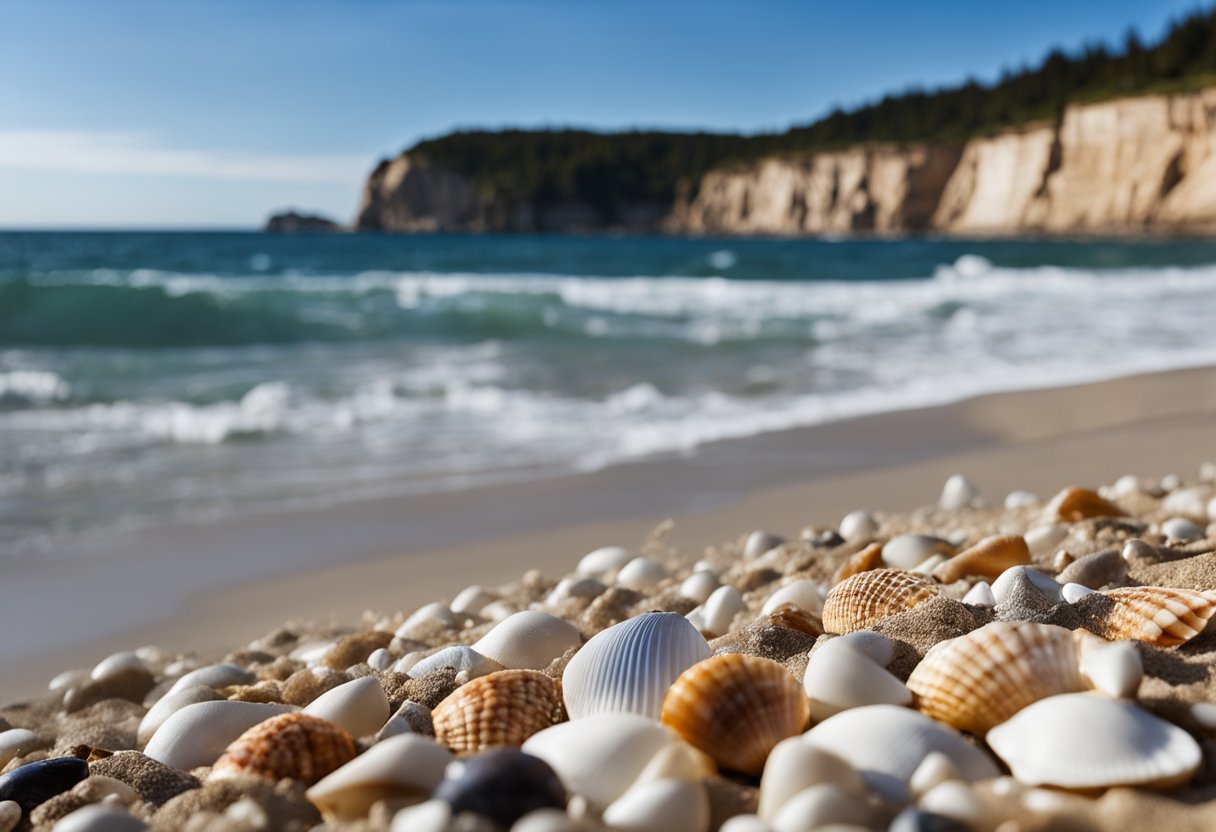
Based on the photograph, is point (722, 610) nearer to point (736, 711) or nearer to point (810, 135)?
point (736, 711)

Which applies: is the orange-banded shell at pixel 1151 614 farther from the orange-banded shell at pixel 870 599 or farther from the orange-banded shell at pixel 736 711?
the orange-banded shell at pixel 736 711

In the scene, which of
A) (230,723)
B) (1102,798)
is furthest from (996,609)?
(230,723)

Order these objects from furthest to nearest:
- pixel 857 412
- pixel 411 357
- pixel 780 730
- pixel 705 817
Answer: pixel 411 357 → pixel 857 412 → pixel 780 730 → pixel 705 817

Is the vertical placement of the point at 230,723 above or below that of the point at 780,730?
below

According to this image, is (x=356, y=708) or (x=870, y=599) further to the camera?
(x=870, y=599)

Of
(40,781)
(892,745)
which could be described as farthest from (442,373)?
(892,745)

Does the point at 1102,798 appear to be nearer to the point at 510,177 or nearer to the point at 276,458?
the point at 276,458
